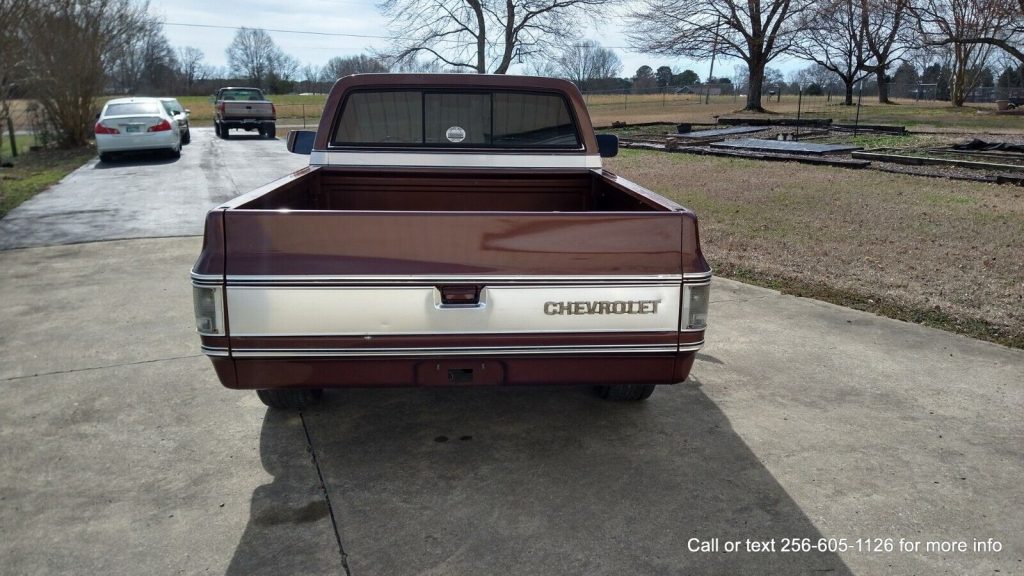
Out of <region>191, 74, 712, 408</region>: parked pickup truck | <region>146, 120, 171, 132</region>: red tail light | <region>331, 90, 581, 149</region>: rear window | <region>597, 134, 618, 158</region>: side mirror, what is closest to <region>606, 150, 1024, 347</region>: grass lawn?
<region>597, 134, 618, 158</region>: side mirror

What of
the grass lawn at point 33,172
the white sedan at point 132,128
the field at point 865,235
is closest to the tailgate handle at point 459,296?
the field at point 865,235

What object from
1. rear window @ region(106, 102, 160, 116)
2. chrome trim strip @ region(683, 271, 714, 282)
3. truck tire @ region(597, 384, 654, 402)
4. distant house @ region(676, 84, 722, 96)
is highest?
distant house @ region(676, 84, 722, 96)

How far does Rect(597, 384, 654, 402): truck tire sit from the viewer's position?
13.9 ft

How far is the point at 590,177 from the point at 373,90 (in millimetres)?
1527

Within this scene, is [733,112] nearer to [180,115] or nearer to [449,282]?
[180,115]

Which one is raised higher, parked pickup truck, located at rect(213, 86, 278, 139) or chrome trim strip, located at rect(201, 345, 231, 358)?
parked pickup truck, located at rect(213, 86, 278, 139)

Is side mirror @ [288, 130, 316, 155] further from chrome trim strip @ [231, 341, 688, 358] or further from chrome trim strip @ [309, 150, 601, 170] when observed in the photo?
chrome trim strip @ [231, 341, 688, 358]

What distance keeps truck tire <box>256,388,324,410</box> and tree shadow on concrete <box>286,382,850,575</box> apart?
0.12 metres

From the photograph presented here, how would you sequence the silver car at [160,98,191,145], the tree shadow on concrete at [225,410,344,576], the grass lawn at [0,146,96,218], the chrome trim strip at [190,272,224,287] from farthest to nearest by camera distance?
the silver car at [160,98,191,145] < the grass lawn at [0,146,96,218] < the chrome trim strip at [190,272,224,287] < the tree shadow on concrete at [225,410,344,576]

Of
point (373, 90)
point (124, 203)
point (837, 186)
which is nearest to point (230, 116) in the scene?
point (124, 203)

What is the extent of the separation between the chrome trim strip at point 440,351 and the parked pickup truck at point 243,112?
25.6 m

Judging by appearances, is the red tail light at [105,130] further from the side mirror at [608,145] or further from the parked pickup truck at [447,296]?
the parked pickup truck at [447,296]

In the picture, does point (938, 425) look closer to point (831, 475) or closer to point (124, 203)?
point (831, 475)

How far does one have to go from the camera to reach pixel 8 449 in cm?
383
